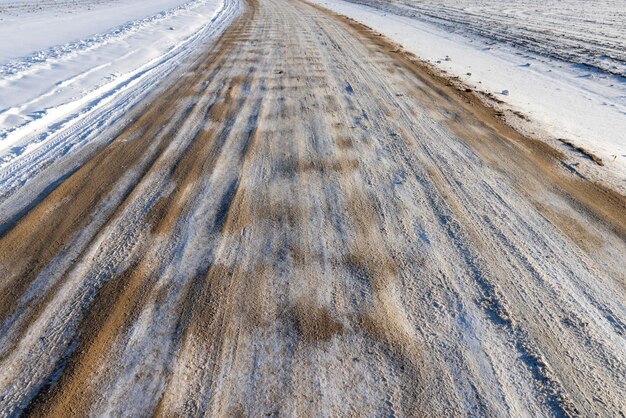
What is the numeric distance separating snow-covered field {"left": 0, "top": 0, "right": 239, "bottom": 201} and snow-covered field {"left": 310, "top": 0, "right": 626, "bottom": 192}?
6717mm

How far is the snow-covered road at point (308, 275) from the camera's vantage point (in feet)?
6.88

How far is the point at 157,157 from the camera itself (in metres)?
Result: 4.69

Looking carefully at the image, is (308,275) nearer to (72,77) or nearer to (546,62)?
(72,77)

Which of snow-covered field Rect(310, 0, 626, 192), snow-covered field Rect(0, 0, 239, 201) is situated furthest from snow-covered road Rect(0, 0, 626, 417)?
snow-covered field Rect(310, 0, 626, 192)

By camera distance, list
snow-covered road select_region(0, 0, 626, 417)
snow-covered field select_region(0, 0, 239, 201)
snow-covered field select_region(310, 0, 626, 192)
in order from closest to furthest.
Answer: snow-covered road select_region(0, 0, 626, 417) < snow-covered field select_region(0, 0, 239, 201) < snow-covered field select_region(310, 0, 626, 192)

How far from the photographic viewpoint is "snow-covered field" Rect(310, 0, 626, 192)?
17.9 feet

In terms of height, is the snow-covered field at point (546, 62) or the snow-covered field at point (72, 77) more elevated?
the snow-covered field at point (546, 62)

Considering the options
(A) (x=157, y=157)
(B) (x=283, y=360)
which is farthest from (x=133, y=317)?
(A) (x=157, y=157)

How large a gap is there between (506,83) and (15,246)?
29.9 feet

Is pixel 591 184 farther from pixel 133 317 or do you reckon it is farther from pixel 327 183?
pixel 133 317

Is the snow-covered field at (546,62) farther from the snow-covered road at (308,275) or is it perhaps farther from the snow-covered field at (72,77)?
the snow-covered field at (72,77)

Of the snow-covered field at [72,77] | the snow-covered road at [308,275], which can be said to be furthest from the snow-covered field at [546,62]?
the snow-covered field at [72,77]

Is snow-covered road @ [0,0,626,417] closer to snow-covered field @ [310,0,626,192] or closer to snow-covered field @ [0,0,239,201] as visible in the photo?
snow-covered field @ [0,0,239,201]

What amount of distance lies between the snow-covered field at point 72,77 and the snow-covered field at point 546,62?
6.72 meters
